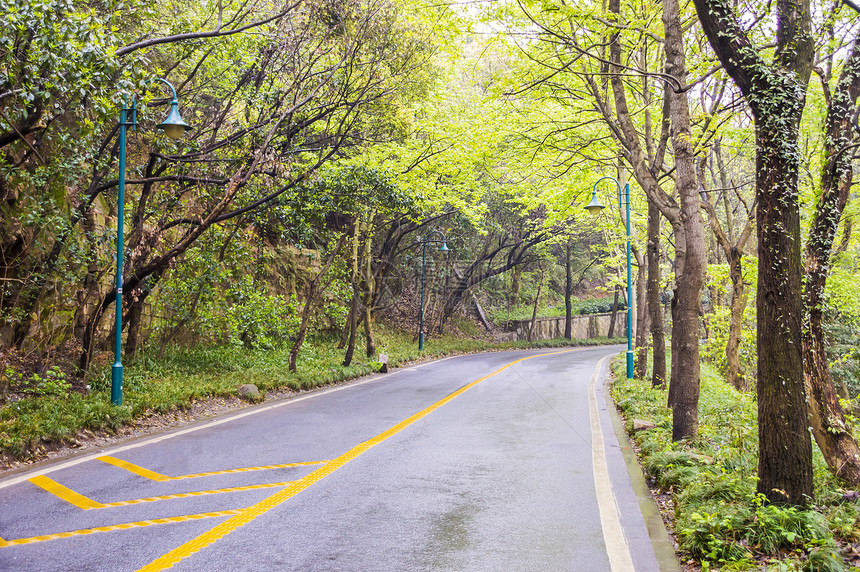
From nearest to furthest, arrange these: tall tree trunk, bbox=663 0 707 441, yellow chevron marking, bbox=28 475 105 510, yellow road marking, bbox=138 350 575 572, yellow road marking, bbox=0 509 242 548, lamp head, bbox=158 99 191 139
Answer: yellow road marking, bbox=138 350 575 572 < yellow road marking, bbox=0 509 242 548 < yellow chevron marking, bbox=28 475 105 510 < tall tree trunk, bbox=663 0 707 441 < lamp head, bbox=158 99 191 139

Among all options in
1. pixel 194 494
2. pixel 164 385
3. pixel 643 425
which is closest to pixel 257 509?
pixel 194 494

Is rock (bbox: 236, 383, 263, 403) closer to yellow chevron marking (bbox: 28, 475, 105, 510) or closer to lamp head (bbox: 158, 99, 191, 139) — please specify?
lamp head (bbox: 158, 99, 191, 139)

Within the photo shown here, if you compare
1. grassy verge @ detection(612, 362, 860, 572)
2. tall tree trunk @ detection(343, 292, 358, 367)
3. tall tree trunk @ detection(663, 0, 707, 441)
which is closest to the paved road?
grassy verge @ detection(612, 362, 860, 572)

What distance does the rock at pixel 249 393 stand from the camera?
38.7 feet

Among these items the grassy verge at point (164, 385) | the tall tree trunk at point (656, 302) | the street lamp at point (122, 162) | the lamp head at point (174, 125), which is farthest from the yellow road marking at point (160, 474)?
the tall tree trunk at point (656, 302)

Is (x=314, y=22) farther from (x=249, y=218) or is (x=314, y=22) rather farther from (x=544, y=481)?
(x=544, y=481)

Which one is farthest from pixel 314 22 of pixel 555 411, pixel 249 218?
pixel 555 411

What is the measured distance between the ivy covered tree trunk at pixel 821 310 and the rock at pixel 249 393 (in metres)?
9.33

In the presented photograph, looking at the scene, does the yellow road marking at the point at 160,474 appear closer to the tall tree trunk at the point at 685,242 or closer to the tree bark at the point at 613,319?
the tall tree trunk at the point at 685,242

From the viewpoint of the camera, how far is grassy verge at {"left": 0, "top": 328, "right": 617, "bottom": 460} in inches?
295

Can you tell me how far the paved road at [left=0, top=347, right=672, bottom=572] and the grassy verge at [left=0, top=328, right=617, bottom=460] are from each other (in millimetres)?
784

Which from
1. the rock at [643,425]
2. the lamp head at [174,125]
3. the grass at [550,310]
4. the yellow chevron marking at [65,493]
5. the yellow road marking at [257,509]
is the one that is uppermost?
the lamp head at [174,125]


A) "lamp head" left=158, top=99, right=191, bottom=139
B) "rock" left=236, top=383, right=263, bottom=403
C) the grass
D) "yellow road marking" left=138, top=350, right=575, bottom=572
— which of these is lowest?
"yellow road marking" left=138, top=350, right=575, bottom=572

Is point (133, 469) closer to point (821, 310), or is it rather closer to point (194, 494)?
point (194, 494)
